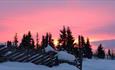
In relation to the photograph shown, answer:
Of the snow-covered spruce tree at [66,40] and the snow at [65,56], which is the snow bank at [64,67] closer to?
the snow at [65,56]

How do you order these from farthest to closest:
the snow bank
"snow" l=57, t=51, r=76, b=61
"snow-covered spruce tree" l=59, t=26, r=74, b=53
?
"snow-covered spruce tree" l=59, t=26, r=74, b=53, "snow" l=57, t=51, r=76, b=61, the snow bank

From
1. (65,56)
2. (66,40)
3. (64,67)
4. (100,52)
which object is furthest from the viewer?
(100,52)

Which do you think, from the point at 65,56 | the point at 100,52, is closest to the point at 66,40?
the point at 100,52

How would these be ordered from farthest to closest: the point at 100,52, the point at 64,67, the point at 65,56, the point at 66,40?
the point at 100,52
the point at 66,40
the point at 65,56
the point at 64,67

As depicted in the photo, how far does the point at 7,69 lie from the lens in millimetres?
16734

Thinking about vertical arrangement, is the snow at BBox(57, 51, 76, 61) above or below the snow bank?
above

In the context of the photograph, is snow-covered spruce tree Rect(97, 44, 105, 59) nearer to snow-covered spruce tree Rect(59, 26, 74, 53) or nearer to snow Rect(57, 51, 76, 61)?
snow-covered spruce tree Rect(59, 26, 74, 53)

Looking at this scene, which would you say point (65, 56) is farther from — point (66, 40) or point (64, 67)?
point (66, 40)

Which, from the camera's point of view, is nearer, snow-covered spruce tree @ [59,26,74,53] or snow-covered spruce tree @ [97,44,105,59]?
snow-covered spruce tree @ [59,26,74,53]

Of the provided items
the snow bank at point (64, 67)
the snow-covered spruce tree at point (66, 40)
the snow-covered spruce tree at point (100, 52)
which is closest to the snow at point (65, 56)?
the snow bank at point (64, 67)

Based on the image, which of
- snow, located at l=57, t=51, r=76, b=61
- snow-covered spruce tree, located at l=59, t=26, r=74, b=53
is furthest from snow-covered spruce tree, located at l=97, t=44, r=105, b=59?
snow, located at l=57, t=51, r=76, b=61

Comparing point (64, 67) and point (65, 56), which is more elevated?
point (65, 56)

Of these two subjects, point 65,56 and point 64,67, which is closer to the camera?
point 64,67

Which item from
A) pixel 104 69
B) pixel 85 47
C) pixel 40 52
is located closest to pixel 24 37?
pixel 85 47
